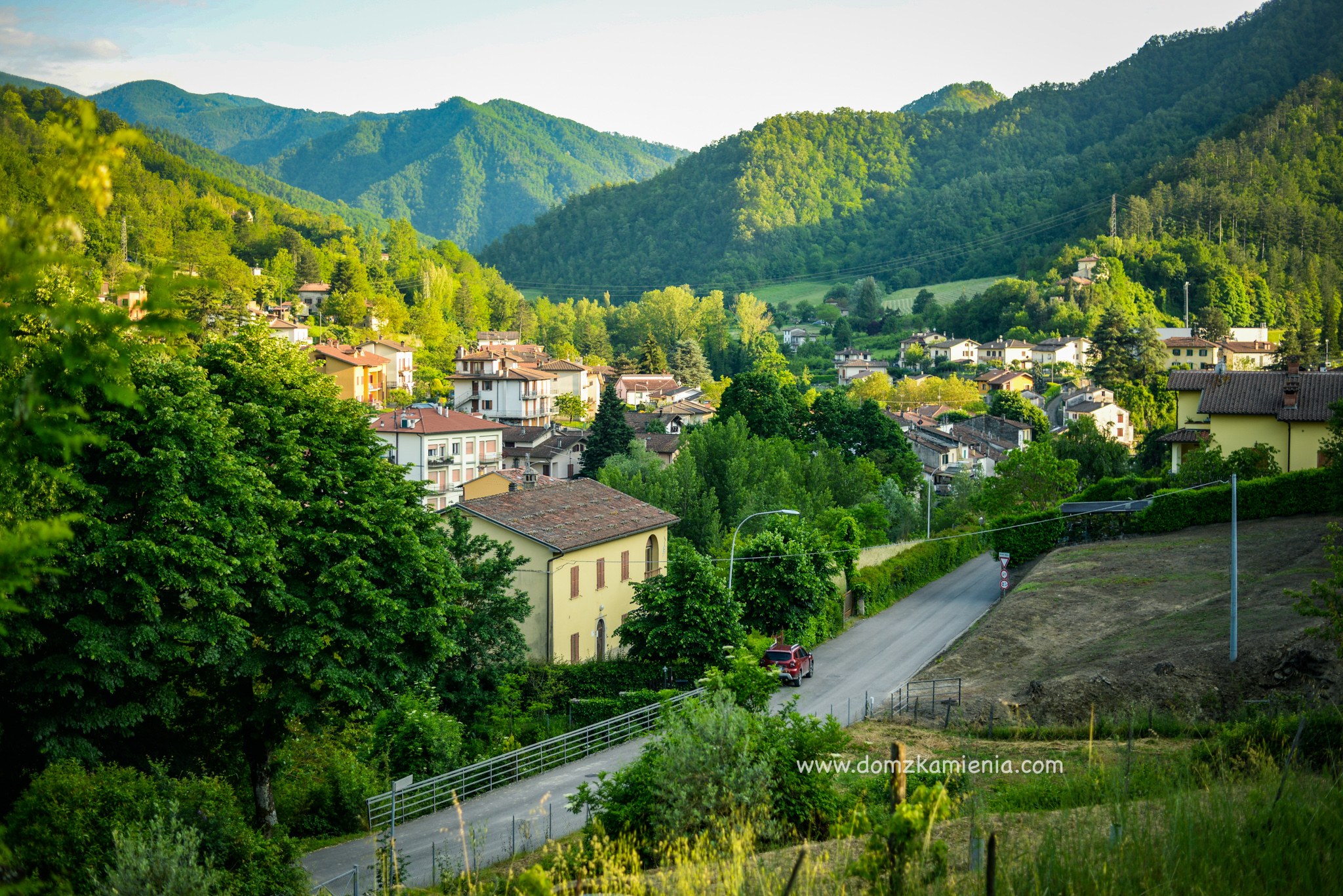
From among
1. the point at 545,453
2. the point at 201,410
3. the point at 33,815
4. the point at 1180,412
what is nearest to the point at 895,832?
the point at 33,815

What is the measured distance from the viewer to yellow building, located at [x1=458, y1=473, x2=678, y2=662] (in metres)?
27.7

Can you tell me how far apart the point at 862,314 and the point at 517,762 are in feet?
452

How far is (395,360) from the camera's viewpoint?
92.6m

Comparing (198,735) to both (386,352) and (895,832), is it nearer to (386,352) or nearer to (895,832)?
(895,832)

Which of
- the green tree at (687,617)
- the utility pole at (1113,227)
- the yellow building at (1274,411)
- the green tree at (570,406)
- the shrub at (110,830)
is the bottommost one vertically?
the green tree at (687,617)

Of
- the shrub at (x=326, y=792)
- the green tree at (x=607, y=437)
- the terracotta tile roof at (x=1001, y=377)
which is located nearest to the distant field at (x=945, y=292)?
the terracotta tile roof at (x=1001, y=377)

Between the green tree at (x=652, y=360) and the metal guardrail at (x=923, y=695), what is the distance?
3639 inches

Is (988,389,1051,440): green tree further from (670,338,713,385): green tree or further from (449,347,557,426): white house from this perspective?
(449,347,557,426): white house

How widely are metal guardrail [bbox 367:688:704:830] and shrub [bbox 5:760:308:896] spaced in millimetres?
2680

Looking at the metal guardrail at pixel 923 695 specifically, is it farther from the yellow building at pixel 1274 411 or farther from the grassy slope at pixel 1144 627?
the yellow building at pixel 1274 411

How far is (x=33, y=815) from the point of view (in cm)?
1119

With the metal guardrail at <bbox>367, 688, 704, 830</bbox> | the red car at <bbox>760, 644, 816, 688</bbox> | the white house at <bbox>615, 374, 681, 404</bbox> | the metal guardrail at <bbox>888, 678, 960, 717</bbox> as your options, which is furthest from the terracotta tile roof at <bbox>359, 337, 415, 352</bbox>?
the metal guardrail at <bbox>888, 678, 960, 717</bbox>

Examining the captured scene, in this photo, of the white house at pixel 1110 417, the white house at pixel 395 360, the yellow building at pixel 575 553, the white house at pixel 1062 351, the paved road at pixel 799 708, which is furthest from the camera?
the white house at pixel 1062 351

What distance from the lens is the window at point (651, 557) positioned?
33.6m
